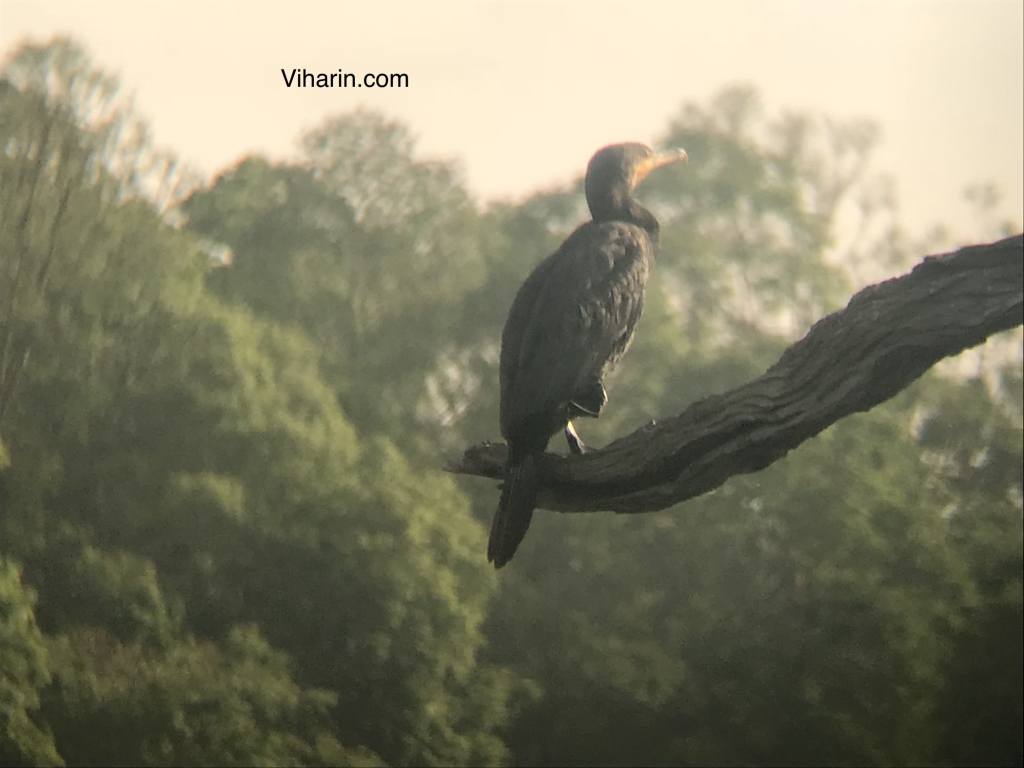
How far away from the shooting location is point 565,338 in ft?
12.4

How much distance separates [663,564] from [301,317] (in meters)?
5.15

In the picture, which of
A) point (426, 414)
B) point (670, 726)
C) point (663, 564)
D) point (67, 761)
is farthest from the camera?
point (426, 414)

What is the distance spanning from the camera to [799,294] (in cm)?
1296

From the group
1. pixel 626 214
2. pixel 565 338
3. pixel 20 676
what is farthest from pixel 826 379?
pixel 20 676

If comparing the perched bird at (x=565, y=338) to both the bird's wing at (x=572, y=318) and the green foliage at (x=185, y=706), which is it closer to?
the bird's wing at (x=572, y=318)

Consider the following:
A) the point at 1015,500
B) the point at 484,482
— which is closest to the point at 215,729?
the point at 484,482

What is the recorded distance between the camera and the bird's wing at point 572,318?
371 cm

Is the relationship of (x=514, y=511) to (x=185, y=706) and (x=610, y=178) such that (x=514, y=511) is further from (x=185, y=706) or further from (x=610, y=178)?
(x=185, y=706)

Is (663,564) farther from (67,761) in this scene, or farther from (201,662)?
(67,761)

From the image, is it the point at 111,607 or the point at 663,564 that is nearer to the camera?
the point at 111,607

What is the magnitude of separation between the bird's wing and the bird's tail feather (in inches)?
9.6

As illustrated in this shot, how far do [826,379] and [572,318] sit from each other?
135 cm

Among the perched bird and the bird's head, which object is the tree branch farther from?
the bird's head

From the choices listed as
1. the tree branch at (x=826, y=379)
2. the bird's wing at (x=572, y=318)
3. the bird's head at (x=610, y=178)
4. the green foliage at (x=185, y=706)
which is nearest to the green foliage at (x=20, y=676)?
the green foliage at (x=185, y=706)
